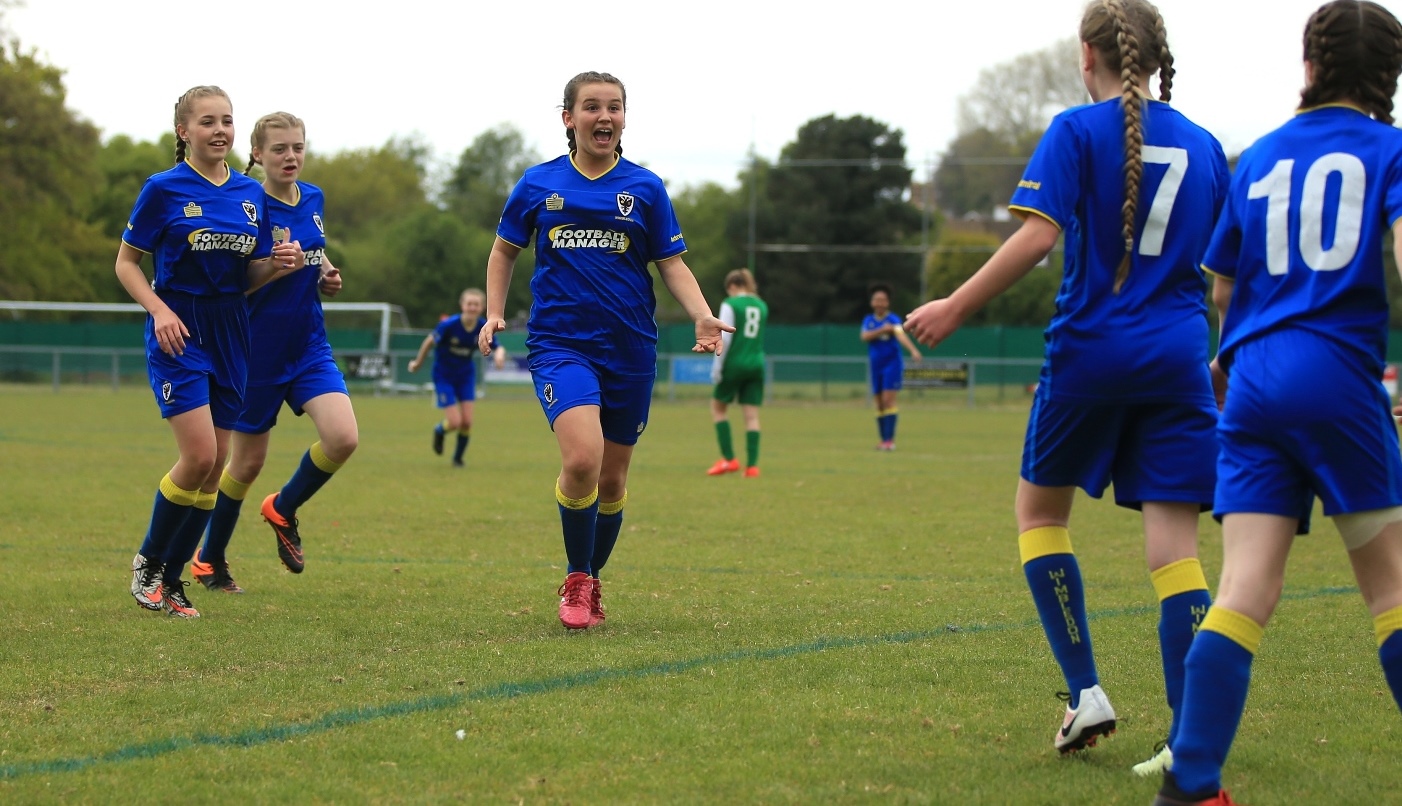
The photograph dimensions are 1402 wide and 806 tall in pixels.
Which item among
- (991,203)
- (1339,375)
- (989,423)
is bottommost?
(989,423)

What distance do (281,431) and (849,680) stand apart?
17788 mm

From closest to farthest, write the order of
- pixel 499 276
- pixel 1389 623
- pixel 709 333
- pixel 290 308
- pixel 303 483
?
1. pixel 1389 623
2. pixel 709 333
3. pixel 499 276
4. pixel 290 308
5. pixel 303 483

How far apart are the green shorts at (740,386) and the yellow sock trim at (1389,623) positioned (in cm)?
1181

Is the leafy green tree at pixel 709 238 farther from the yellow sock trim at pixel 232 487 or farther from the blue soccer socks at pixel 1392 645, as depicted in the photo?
the blue soccer socks at pixel 1392 645

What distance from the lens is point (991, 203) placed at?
151ft

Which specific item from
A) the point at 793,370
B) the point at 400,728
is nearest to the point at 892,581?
the point at 400,728

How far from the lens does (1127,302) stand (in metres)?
3.53

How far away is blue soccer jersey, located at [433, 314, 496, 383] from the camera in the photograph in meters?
15.7

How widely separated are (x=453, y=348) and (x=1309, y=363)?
530 inches

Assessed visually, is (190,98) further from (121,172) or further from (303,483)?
(121,172)

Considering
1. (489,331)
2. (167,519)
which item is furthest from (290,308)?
(489,331)

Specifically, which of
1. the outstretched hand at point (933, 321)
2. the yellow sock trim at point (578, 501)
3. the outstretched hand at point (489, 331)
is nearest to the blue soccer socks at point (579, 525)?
the yellow sock trim at point (578, 501)

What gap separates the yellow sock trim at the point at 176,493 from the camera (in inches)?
243

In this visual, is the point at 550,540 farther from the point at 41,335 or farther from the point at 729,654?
the point at 41,335
